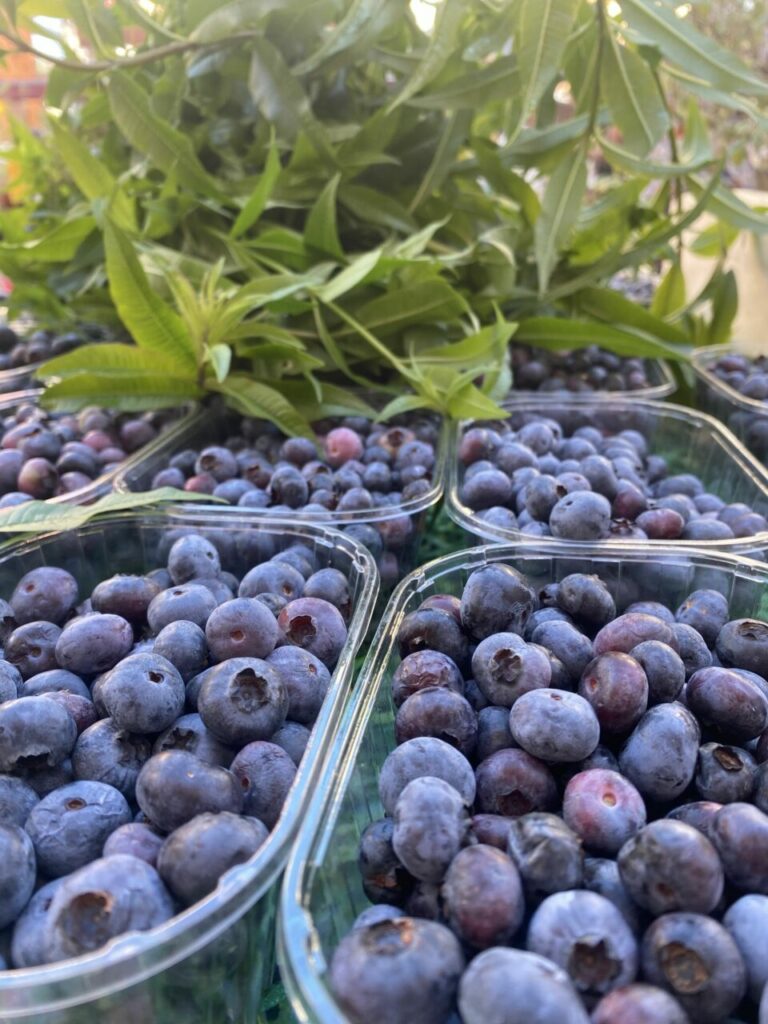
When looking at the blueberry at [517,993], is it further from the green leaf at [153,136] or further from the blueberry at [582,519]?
the green leaf at [153,136]

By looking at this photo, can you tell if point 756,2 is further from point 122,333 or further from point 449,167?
point 122,333

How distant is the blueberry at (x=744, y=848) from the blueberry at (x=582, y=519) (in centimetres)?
45

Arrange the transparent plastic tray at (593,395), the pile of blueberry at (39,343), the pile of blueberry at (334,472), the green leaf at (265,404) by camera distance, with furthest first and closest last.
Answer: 1. the pile of blueberry at (39,343)
2. the transparent plastic tray at (593,395)
3. the green leaf at (265,404)
4. the pile of blueberry at (334,472)

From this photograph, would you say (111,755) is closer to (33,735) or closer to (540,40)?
(33,735)

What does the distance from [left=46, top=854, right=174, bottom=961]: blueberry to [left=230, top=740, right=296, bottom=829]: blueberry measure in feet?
0.34

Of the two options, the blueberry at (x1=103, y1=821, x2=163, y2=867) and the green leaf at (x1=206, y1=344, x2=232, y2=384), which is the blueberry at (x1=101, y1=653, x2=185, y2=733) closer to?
the blueberry at (x1=103, y1=821, x2=163, y2=867)

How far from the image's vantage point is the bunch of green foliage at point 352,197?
1300 mm

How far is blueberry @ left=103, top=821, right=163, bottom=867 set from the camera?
0.54m

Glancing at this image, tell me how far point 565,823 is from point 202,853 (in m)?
0.26

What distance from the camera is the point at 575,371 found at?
65.6 inches

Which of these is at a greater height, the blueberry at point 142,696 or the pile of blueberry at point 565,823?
the blueberry at point 142,696

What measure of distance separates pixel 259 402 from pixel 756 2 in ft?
8.14

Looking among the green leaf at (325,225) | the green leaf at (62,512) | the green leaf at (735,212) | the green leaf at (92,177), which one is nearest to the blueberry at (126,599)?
the green leaf at (62,512)

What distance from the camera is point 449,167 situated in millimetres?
1576
